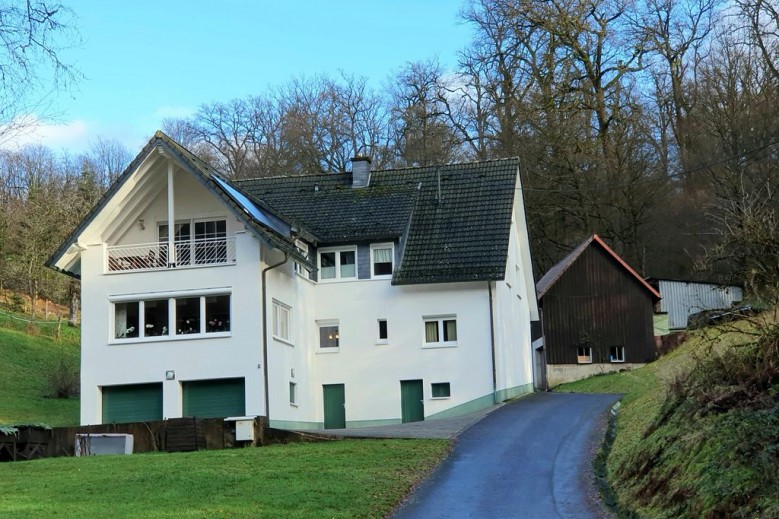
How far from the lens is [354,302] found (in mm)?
34438

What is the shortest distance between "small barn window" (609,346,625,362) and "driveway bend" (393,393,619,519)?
1580 centimetres

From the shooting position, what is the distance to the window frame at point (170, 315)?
97.3 feet

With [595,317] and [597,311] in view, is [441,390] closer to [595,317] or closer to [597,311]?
[595,317]

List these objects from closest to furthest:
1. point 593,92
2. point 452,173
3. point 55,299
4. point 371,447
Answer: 1. point 371,447
2. point 452,173
3. point 593,92
4. point 55,299

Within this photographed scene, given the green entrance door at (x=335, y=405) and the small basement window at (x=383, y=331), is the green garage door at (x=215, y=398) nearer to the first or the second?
the green entrance door at (x=335, y=405)

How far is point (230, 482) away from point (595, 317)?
3068 cm

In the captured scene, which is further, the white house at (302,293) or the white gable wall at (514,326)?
the white gable wall at (514,326)

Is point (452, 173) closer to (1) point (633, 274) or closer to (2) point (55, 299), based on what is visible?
(1) point (633, 274)

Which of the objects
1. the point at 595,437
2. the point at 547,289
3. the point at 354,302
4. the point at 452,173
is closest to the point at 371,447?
the point at 595,437

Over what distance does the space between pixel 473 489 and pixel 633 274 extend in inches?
1159

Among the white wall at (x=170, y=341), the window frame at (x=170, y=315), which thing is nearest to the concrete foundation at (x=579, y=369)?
the white wall at (x=170, y=341)

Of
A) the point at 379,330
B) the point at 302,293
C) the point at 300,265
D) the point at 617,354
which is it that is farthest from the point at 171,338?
the point at 617,354

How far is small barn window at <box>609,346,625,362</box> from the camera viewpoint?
45.7m

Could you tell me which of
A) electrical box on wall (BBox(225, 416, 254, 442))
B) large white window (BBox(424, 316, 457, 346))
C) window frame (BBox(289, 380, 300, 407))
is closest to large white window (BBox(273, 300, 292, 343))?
window frame (BBox(289, 380, 300, 407))
